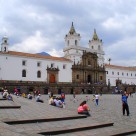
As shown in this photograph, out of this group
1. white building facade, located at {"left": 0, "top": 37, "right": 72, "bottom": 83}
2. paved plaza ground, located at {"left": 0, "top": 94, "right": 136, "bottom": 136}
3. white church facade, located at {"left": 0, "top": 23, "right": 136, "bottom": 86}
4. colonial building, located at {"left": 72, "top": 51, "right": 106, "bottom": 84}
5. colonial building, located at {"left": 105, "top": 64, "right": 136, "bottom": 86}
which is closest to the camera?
paved plaza ground, located at {"left": 0, "top": 94, "right": 136, "bottom": 136}

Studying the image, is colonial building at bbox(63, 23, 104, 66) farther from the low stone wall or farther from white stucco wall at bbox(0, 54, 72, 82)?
the low stone wall

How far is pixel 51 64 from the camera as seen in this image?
56625 mm

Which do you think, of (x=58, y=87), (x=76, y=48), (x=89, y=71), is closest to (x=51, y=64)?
(x=58, y=87)

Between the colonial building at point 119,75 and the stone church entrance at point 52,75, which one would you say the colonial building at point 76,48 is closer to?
the colonial building at point 119,75

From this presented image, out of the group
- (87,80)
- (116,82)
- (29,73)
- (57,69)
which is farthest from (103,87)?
(29,73)

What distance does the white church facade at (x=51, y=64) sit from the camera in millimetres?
50116

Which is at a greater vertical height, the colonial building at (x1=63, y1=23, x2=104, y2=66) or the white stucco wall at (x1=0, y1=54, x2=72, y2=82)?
the colonial building at (x1=63, y1=23, x2=104, y2=66)

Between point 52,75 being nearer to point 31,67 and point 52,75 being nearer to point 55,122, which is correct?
point 31,67

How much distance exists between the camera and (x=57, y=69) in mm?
56844

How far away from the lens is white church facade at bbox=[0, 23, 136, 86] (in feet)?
164

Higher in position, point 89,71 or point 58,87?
point 89,71

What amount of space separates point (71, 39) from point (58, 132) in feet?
188

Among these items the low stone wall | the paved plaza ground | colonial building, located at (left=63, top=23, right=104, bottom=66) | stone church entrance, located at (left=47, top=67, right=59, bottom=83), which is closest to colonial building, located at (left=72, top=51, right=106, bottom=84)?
colonial building, located at (left=63, top=23, right=104, bottom=66)

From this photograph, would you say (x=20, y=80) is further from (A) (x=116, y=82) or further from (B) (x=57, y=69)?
(A) (x=116, y=82)
